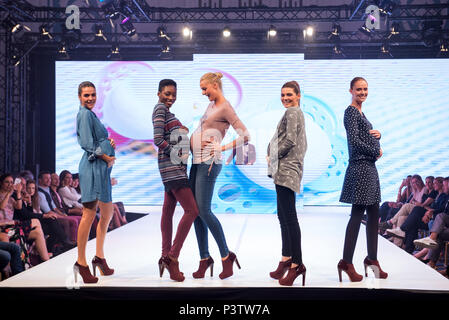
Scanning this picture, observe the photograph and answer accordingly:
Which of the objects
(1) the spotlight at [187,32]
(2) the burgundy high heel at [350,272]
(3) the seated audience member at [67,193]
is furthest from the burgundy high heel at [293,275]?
(1) the spotlight at [187,32]

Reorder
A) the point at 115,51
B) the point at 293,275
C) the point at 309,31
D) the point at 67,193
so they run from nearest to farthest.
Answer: the point at 293,275
the point at 67,193
the point at 309,31
the point at 115,51

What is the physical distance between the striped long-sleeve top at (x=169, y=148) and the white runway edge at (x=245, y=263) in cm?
62

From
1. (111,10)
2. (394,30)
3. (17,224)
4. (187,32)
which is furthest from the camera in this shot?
(187,32)

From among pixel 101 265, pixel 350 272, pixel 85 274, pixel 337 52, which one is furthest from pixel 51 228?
pixel 337 52

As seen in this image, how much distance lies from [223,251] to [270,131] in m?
5.36

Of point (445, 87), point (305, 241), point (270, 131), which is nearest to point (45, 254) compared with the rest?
point (305, 241)

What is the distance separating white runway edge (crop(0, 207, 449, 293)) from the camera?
2840 mm

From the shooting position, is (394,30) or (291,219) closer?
(291,219)

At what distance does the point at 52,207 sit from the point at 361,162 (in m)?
3.56

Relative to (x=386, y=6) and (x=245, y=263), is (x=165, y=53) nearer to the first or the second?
(x=386, y=6)

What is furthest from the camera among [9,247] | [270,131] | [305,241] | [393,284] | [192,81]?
[192,81]

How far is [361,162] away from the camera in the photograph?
9.67 ft

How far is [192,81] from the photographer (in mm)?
8734

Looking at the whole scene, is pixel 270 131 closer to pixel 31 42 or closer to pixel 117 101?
pixel 117 101
